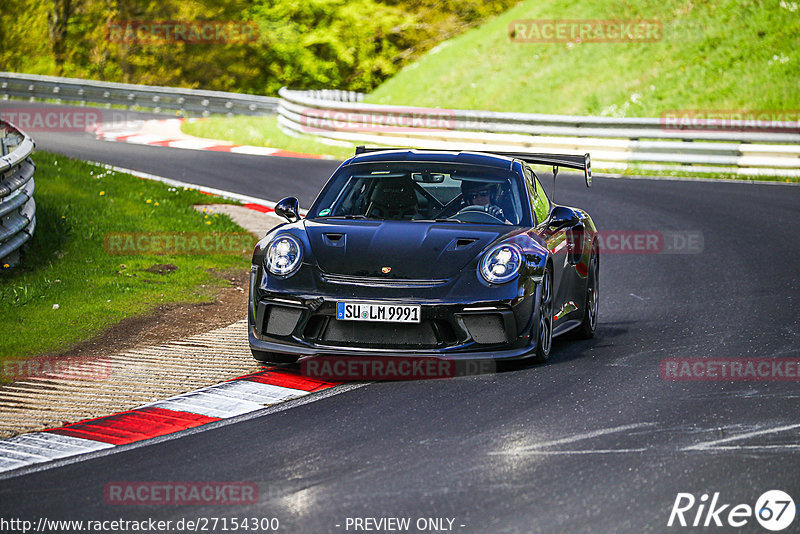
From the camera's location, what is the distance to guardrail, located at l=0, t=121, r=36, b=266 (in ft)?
32.3

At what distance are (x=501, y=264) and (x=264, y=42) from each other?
44.7 metres

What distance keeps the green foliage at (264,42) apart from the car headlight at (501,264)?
42.3 m

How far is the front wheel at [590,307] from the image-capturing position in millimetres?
8570

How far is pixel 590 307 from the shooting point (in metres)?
8.63

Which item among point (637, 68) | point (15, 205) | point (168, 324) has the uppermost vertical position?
point (637, 68)

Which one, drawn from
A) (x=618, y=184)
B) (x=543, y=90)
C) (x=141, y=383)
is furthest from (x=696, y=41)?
(x=141, y=383)

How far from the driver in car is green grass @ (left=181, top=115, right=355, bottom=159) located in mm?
14745

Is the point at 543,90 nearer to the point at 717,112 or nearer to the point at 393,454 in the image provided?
the point at 717,112
